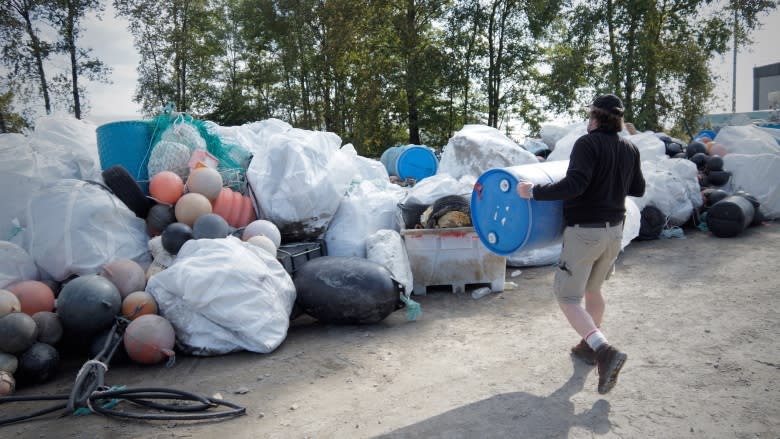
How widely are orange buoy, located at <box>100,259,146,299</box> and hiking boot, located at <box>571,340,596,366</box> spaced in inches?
121

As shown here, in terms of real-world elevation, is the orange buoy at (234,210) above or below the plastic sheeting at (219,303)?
above

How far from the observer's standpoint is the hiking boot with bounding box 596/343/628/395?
2.66m

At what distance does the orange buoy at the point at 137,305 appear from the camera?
3525 millimetres

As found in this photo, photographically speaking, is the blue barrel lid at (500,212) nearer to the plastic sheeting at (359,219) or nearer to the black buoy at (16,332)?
the plastic sheeting at (359,219)

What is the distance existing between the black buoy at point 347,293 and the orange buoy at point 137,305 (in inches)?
40.8

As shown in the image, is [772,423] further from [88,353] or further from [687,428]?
[88,353]

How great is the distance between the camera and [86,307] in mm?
3395

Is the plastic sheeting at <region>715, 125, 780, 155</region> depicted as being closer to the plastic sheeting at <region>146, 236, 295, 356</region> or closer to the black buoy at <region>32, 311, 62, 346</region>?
the plastic sheeting at <region>146, 236, 295, 356</region>

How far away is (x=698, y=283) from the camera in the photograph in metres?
4.73

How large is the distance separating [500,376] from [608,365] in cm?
63

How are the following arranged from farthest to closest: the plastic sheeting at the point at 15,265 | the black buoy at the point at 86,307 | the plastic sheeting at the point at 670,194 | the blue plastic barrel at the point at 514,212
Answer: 1. the plastic sheeting at the point at 670,194
2. the plastic sheeting at the point at 15,265
3. the black buoy at the point at 86,307
4. the blue plastic barrel at the point at 514,212

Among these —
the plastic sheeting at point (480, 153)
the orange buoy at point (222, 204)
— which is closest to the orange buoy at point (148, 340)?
the orange buoy at point (222, 204)

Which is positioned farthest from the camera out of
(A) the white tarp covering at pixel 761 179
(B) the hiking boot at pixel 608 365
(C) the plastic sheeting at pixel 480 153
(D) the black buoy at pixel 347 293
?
(A) the white tarp covering at pixel 761 179

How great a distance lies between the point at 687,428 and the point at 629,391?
402mm
